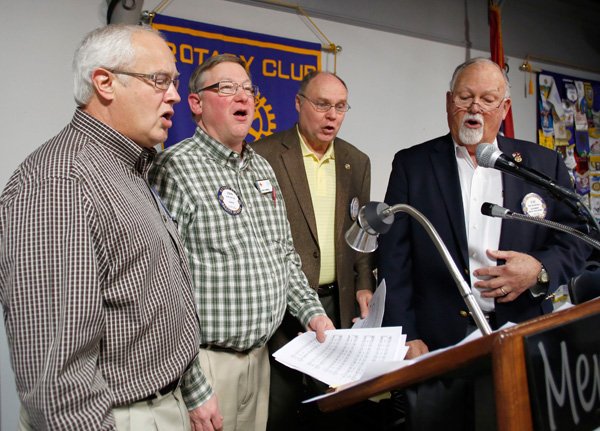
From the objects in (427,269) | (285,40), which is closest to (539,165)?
(427,269)

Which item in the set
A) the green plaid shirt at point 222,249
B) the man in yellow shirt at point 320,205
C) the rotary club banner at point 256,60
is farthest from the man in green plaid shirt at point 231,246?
the rotary club banner at point 256,60

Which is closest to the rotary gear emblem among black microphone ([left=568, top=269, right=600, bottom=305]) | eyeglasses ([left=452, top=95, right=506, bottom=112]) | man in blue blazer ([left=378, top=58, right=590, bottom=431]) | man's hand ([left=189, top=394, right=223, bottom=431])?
man in blue blazer ([left=378, top=58, right=590, bottom=431])

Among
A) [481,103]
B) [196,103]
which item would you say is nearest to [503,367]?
[481,103]

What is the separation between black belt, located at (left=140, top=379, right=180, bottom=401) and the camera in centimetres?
113

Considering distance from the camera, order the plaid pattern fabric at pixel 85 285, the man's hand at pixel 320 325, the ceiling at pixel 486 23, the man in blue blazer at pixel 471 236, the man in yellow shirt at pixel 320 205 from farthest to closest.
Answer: the ceiling at pixel 486 23
the man in yellow shirt at pixel 320 205
the man in blue blazer at pixel 471 236
the man's hand at pixel 320 325
the plaid pattern fabric at pixel 85 285

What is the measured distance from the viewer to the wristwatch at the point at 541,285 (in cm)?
164

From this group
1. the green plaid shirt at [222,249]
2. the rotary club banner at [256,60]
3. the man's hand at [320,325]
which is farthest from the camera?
the rotary club banner at [256,60]

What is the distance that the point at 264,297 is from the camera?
159 cm

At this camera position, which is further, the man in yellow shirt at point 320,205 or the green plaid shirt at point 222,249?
the man in yellow shirt at point 320,205

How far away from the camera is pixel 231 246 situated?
1.58m

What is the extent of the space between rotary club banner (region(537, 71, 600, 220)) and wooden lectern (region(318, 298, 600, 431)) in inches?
158

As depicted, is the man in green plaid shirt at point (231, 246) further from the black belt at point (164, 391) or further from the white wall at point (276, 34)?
the white wall at point (276, 34)

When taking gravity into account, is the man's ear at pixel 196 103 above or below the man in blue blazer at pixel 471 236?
above

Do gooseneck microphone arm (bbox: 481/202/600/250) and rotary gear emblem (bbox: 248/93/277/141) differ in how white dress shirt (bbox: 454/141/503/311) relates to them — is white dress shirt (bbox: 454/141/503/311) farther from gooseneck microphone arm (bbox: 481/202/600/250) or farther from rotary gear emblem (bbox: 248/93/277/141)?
rotary gear emblem (bbox: 248/93/277/141)
